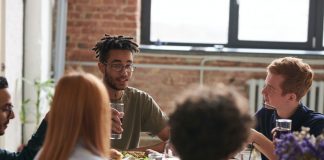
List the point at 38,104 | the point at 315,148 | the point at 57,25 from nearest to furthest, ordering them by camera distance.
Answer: the point at 315,148 < the point at 38,104 < the point at 57,25

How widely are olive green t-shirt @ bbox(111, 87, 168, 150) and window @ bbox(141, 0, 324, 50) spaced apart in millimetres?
2446

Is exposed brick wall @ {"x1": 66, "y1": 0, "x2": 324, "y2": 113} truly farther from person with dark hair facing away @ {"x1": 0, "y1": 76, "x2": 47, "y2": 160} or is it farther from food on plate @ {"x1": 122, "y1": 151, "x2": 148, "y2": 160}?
person with dark hair facing away @ {"x1": 0, "y1": 76, "x2": 47, "y2": 160}

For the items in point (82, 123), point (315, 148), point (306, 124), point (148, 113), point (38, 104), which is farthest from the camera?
point (38, 104)

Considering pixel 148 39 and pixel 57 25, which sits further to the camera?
pixel 148 39

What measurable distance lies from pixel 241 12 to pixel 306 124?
303 cm

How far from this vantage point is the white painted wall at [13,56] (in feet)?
13.1

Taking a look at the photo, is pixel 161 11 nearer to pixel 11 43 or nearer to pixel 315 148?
pixel 11 43

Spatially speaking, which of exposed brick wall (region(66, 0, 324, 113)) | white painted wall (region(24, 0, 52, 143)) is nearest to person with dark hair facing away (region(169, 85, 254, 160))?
white painted wall (region(24, 0, 52, 143))

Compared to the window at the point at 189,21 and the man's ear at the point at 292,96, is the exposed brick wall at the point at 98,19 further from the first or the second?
the man's ear at the point at 292,96

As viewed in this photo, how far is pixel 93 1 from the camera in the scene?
17.1 ft

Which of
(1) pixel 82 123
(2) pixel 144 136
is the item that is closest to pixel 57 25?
(2) pixel 144 136

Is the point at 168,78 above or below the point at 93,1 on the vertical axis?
below

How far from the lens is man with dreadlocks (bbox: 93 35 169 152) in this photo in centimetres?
293

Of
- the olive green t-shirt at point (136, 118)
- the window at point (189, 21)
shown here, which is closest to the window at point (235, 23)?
the window at point (189, 21)
